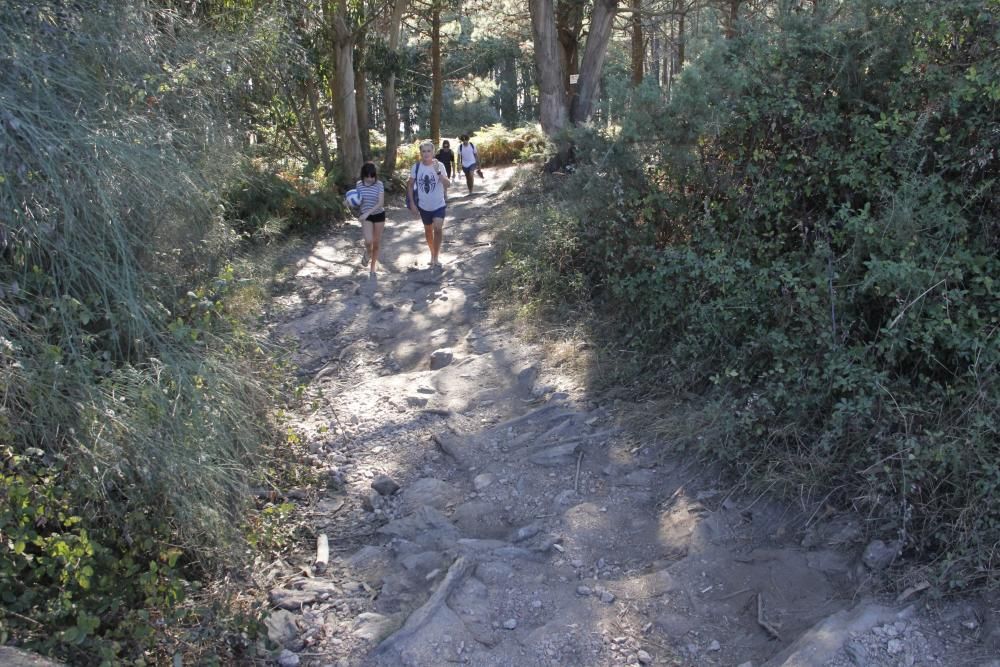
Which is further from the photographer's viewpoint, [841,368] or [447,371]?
[447,371]

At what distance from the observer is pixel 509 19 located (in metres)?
22.5

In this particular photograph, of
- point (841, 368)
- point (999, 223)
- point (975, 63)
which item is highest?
point (975, 63)

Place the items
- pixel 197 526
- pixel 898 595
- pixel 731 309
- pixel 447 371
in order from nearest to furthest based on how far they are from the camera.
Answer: pixel 898 595
pixel 197 526
pixel 731 309
pixel 447 371

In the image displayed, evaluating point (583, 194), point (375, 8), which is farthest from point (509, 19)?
point (583, 194)

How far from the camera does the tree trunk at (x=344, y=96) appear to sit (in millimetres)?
15703

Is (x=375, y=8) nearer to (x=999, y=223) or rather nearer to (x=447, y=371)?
(x=447, y=371)

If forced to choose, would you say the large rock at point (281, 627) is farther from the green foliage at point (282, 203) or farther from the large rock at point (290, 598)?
the green foliage at point (282, 203)

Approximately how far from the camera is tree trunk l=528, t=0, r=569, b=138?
14812mm

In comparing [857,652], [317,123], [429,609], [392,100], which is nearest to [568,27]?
[392,100]

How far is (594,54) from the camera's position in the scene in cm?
1498

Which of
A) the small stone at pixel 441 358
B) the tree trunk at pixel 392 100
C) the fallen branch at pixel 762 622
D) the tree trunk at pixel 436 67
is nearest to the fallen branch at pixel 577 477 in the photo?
the fallen branch at pixel 762 622

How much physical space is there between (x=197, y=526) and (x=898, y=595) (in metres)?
3.56

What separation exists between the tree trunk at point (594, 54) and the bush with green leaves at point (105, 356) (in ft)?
33.4

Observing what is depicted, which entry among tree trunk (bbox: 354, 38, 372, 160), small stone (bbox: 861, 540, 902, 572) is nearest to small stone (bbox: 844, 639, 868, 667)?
small stone (bbox: 861, 540, 902, 572)
